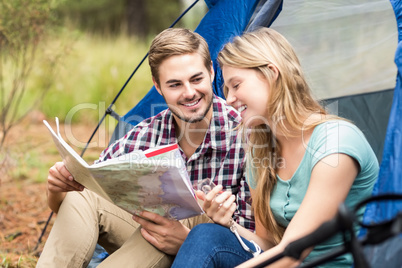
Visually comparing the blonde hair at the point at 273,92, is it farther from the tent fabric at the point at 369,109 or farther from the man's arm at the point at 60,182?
the tent fabric at the point at 369,109

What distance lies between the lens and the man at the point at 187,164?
5.46 ft

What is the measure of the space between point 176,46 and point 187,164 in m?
0.44

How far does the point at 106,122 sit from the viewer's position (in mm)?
4398

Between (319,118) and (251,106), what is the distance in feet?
0.64

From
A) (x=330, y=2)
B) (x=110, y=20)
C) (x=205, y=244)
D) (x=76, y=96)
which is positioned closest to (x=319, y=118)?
(x=205, y=244)

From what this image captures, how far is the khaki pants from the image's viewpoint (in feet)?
A: 5.44

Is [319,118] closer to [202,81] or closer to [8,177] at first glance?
[202,81]

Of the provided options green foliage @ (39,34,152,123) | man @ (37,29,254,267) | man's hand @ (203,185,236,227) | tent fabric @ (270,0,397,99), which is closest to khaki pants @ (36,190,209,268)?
man @ (37,29,254,267)

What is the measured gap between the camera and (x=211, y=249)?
56.3 inches

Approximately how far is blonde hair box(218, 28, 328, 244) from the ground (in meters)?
1.29

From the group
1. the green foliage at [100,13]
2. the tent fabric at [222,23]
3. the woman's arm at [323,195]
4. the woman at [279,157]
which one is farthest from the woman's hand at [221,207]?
the green foliage at [100,13]

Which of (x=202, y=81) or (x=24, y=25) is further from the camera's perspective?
(x=24, y=25)

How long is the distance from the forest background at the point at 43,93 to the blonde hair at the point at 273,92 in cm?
123

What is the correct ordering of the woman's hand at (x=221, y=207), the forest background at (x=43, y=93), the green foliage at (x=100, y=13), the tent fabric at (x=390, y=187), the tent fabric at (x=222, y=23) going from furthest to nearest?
the green foliage at (x=100, y=13)
the forest background at (x=43, y=93)
the tent fabric at (x=222, y=23)
the woman's hand at (x=221, y=207)
the tent fabric at (x=390, y=187)
